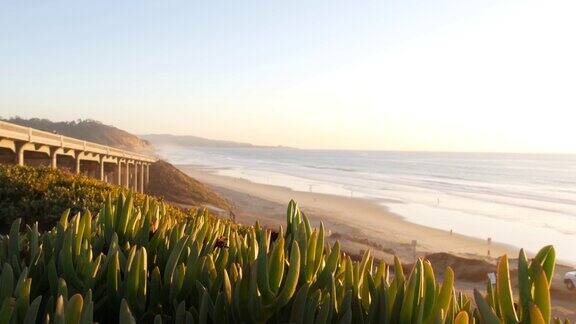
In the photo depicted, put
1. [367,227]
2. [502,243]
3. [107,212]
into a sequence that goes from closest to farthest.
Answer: [107,212]
[502,243]
[367,227]

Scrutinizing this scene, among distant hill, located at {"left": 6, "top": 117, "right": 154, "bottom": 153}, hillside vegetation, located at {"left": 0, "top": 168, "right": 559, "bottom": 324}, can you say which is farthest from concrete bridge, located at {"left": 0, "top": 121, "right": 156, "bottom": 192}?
distant hill, located at {"left": 6, "top": 117, "right": 154, "bottom": 153}

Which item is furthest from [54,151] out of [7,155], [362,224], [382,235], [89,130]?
[89,130]

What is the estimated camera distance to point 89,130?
119m

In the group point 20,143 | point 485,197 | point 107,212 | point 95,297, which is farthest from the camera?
point 485,197

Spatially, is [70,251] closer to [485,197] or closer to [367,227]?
[367,227]

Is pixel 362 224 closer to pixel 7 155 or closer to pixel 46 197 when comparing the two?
pixel 7 155

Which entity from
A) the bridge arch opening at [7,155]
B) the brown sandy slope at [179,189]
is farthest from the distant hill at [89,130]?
the bridge arch opening at [7,155]

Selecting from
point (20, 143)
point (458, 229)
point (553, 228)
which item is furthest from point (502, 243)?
point (20, 143)

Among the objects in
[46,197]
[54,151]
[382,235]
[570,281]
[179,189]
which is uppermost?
[54,151]

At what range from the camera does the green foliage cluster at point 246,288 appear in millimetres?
1657

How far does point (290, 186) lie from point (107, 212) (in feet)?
162

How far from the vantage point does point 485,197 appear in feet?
151

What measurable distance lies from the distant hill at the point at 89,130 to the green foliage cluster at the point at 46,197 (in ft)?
313

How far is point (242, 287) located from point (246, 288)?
0.05ft
